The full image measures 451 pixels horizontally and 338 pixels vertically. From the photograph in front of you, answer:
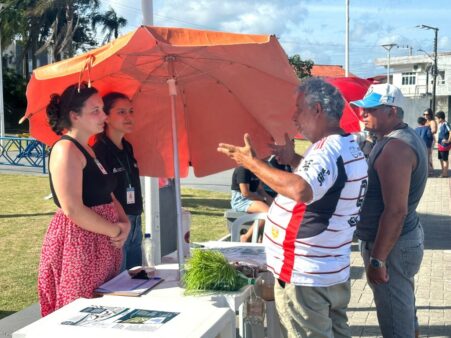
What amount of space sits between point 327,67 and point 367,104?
87.8 m

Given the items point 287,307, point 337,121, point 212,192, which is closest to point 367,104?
point 337,121

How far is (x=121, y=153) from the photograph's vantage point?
4.15m

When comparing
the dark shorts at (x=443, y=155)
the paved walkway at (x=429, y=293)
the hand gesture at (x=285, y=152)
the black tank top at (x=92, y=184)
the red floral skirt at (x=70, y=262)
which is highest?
the hand gesture at (x=285, y=152)

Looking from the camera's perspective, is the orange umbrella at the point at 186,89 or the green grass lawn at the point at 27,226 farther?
the green grass lawn at the point at 27,226

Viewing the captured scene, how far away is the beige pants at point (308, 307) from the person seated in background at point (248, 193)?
3487mm

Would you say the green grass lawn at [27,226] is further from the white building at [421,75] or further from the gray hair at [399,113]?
the white building at [421,75]

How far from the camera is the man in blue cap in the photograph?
11.5 ft

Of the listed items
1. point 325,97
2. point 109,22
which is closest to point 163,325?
point 325,97

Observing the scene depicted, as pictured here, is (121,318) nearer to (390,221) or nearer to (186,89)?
(390,221)

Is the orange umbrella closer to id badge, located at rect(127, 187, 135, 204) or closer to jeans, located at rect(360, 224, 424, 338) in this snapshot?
id badge, located at rect(127, 187, 135, 204)

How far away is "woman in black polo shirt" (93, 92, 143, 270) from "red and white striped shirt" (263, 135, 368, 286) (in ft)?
4.88

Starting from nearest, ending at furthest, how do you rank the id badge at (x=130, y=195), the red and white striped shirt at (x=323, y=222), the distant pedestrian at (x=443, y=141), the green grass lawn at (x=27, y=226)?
1. the red and white striped shirt at (x=323, y=222)
2. the id badge at (x=130, y=195)
3. the green grass lawn at (x=27, y=226)
4. the distant pedestrian at (x=443, y=141)

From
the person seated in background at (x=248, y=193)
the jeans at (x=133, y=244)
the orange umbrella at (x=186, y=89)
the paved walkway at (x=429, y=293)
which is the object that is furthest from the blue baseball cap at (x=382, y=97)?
the person seated in background at (x=248, y=193)

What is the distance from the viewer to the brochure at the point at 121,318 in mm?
2648
